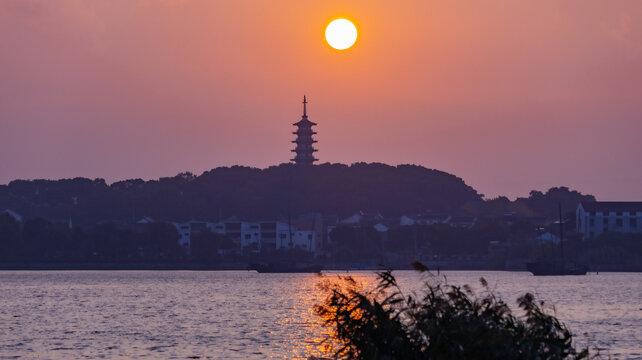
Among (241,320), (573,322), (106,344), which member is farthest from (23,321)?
(573,322)

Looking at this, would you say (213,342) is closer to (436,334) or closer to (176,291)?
(436,334)

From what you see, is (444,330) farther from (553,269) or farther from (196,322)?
(553,269)

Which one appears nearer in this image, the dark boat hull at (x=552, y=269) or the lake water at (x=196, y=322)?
the lake water at (x=196, y=322)

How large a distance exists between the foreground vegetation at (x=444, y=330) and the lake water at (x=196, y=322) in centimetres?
109

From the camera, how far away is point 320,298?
115m

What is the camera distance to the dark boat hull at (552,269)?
18488 centimetres

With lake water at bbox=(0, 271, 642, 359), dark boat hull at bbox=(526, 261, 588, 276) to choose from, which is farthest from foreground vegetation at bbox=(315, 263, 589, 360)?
dark boat hull at bbox=(526, 261, 588, 276)

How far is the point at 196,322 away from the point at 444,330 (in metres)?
56.4

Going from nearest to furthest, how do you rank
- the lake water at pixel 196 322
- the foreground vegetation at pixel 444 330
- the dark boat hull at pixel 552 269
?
the foreground vegetation at pixel 444 330
the lake water at pixel 196 322
the dark boat hull at pixel 552 269

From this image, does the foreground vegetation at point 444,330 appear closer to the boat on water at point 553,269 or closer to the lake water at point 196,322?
the lake water at point 196,322

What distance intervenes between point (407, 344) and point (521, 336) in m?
2.67

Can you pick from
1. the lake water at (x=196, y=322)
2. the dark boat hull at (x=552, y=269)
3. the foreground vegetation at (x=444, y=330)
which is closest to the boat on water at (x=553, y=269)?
the dark boat hull at (x=552, y=269)

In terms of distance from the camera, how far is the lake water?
6050cm

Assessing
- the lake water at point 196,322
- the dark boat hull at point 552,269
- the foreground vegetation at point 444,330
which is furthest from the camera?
the dark boat hull at point 552,269
